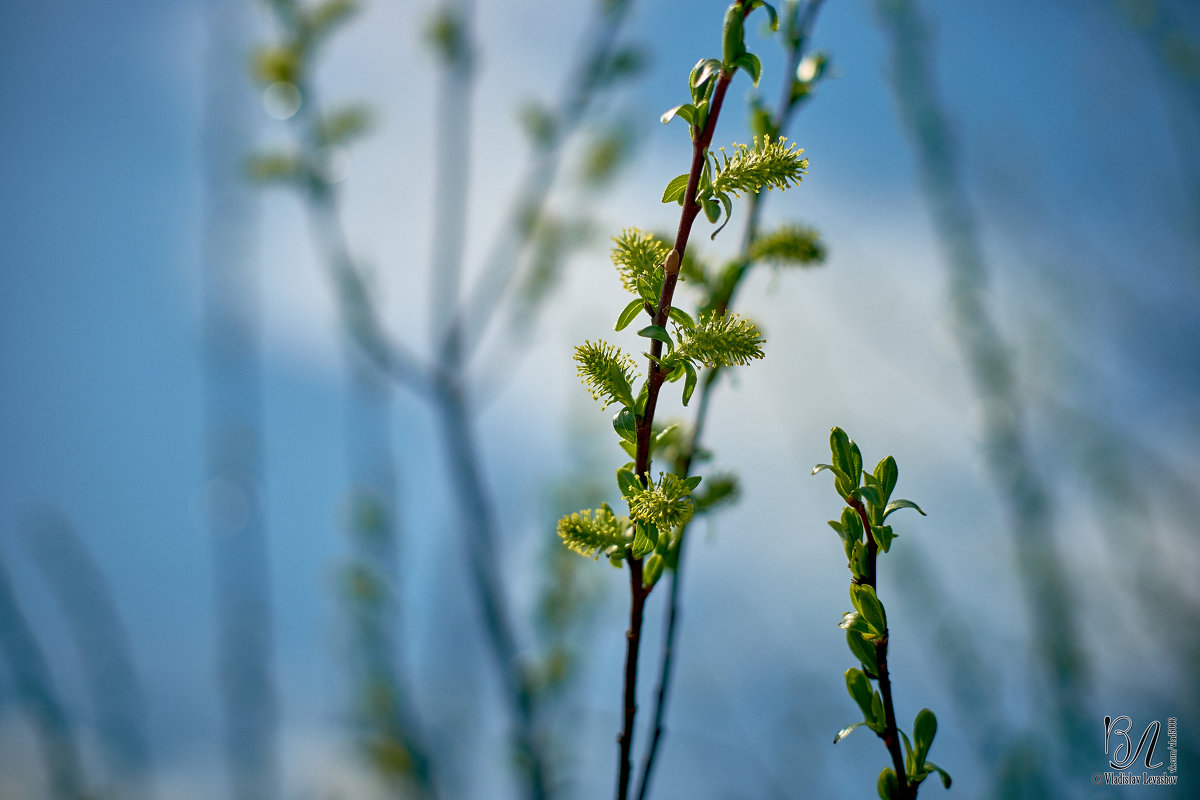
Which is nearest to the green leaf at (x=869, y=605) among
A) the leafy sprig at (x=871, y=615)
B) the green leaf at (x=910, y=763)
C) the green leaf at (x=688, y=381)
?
the leafy sprig at (x=871, y=615)

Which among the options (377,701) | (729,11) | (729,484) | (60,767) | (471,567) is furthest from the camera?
(377,701)

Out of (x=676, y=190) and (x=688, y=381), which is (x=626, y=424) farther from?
(x=676, y=190)

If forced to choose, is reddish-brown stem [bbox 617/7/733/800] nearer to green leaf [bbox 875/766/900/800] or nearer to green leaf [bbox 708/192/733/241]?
green leaf [bbox 708/192/733/241]

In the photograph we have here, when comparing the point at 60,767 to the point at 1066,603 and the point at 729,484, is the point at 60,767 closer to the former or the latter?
the point at 729,484

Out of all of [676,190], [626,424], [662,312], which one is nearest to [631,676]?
[626,424]

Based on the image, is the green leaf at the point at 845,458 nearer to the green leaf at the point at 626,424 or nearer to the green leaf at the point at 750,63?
the green leaf at the point at 626,424

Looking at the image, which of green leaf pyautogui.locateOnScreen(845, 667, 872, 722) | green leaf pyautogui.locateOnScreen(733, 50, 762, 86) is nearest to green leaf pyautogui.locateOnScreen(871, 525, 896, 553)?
green leaf pyautogui.locateOnScreen(845, 667, 872, 722)

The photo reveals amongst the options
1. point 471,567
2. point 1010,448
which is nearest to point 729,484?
point 471,567
